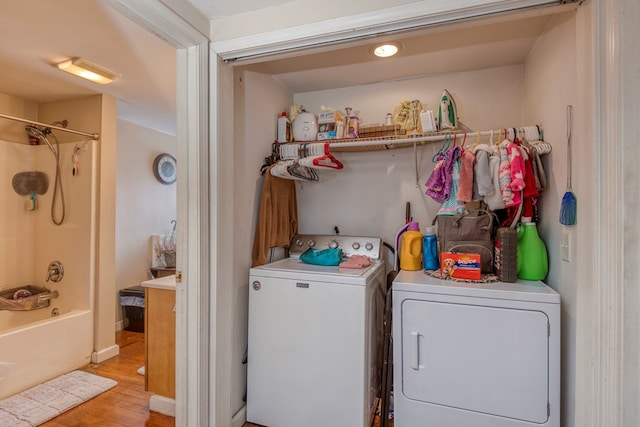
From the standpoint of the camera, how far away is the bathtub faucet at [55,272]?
291cm

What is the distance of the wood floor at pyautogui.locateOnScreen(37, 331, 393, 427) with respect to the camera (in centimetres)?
195

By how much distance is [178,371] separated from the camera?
63.3 inches

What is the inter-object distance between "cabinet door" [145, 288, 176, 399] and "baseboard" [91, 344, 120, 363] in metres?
0.98

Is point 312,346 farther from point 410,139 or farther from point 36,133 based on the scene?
point 36,133

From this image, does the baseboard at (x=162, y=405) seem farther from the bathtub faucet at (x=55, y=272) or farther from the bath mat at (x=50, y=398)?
the bathtub faucet at (x=55, y=272)

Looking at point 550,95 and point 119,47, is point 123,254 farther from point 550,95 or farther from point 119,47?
point 550,95

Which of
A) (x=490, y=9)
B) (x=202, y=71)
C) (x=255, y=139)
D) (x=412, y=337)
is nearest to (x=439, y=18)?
(x=490, y=9)

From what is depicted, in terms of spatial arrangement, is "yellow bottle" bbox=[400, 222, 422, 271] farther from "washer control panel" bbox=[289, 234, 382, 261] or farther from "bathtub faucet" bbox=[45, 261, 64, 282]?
"bathtub faucet" bbox=[45, 261, 64, 282]

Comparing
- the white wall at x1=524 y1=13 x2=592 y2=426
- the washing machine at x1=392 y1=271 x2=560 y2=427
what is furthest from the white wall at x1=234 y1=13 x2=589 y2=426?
the washing machine at x1=392 y1=271 x2=560 y2=427

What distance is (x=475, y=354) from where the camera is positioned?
1.52 m

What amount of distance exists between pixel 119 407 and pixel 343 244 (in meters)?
1.86

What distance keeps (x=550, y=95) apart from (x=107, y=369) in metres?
3.67

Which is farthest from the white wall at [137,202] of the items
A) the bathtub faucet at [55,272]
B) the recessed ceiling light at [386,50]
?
the recessed ceiling light at [386,50]

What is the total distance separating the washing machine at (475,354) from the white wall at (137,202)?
10.5ft
